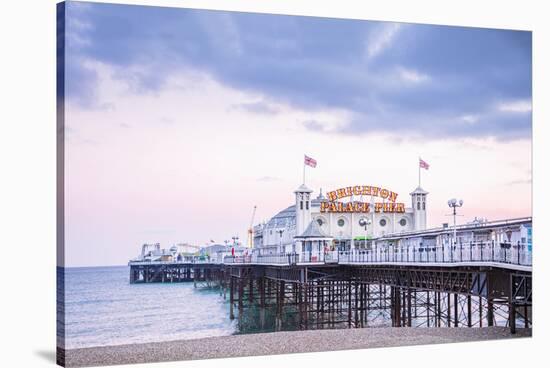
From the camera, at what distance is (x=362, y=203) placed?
32.2 meters

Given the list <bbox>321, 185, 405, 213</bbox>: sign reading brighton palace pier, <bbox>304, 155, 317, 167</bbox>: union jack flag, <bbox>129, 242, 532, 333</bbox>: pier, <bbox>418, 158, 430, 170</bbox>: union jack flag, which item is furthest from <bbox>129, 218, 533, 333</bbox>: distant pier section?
<bbox>304, 155, 317, 167</bbox>: union jack flag

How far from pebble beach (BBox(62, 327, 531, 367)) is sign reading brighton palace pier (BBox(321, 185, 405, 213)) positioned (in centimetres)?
520

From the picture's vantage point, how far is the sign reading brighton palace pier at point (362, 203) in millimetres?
26480

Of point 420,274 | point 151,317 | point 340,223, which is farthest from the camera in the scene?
point 340,223

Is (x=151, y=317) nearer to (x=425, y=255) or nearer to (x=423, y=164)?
(x=425, y=255)

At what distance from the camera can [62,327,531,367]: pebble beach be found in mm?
18578

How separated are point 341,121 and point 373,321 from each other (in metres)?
19.2

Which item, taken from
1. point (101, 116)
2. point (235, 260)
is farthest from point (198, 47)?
point (235, 260)

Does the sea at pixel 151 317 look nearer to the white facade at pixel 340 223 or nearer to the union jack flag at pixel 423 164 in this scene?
the white facade at pixel 340 223

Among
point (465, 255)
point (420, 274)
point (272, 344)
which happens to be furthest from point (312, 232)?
point (272, 344)

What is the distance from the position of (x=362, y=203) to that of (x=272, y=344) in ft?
42.2

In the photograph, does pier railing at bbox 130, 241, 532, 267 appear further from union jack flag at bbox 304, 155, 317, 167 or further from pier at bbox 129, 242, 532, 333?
union jack flag at bbox 304, 155, 317, 167

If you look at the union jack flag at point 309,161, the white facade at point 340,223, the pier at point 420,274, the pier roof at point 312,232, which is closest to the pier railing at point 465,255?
the pier at point 420,274

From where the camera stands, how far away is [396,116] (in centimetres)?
2378
